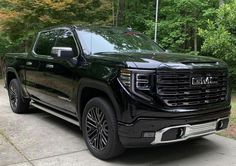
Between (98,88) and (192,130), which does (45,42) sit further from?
(192,130)

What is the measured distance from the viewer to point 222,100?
5078mm

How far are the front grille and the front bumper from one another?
196 mm

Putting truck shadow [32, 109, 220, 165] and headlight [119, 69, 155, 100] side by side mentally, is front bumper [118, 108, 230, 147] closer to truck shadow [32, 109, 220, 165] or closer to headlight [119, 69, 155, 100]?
headlight [119, 69, 155, 100]

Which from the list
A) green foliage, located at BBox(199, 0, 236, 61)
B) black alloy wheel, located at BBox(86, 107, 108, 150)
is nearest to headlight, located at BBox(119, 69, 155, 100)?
black alloy wheel, located at BBox(86, 107, 108, 150)

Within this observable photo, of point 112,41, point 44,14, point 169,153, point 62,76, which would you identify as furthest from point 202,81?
point 44,14

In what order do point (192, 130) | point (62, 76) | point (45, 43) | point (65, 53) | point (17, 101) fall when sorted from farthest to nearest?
1. point (17, 101)
2. point (45, 43)
3. point (62, 76)
4. point (65, 53)
5. point (192, 130)

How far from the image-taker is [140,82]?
14.4 feet

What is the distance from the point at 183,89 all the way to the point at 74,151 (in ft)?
6.26

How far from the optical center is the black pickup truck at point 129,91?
4.39 meters

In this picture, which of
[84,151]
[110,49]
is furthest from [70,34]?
[84,151]

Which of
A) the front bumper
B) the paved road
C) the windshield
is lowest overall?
the paved road

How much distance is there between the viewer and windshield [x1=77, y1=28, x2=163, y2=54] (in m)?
5.64

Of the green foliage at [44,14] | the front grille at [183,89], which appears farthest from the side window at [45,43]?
the green foliage at [44,14]

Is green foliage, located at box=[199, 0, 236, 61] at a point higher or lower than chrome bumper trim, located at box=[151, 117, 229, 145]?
higher
